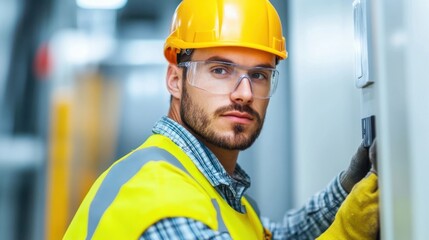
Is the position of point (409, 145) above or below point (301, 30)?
below

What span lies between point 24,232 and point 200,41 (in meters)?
1.52

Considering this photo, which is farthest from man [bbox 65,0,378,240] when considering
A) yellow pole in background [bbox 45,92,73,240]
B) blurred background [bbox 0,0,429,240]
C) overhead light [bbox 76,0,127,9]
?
overhead light [bbox 76,0,127,9]

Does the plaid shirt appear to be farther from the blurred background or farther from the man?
the blurred background

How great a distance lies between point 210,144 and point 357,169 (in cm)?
34

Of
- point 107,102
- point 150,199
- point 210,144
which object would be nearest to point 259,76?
point 210,144

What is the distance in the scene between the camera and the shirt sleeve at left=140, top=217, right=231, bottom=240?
2.66ft

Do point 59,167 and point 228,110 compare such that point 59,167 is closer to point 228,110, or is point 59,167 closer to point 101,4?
point 101,4

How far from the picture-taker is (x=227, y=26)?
1.04 meters

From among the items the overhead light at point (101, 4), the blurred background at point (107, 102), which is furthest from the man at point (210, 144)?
the overhead light at point (101, 4)

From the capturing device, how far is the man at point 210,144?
0.86m

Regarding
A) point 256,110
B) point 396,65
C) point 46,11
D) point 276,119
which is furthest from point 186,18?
point 46,11

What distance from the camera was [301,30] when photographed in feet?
5.17

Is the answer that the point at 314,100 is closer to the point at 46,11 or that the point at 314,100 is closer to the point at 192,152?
the point at 192,152

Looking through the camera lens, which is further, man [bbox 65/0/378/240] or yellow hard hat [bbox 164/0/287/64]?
yellow hard hat [bbox 164/0/287/64]
